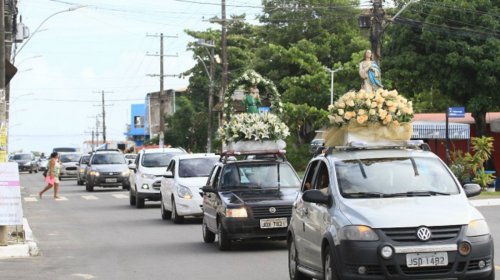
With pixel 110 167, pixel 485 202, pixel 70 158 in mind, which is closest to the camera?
pixel 485 202

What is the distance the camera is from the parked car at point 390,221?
9.80 m

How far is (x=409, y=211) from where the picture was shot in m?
10.0

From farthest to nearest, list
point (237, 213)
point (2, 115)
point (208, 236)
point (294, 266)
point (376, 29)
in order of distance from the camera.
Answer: point (376, 29)
point (2, 115)
point (208, 236)
point (237, 213)
point (294, 266)

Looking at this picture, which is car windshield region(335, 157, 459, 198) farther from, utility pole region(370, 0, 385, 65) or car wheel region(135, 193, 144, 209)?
car wheel region(135, 193, 144, 209)

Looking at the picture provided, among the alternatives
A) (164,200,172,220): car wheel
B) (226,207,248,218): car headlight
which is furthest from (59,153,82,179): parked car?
(226,207,248,218): car headlight

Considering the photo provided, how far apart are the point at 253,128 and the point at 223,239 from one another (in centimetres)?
335

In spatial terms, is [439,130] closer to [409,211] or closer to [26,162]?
[409,211]

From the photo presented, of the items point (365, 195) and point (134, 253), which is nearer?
point (365, 195)

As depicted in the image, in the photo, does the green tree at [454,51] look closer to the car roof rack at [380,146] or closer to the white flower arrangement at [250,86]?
the white flower arrangement at [250,86]

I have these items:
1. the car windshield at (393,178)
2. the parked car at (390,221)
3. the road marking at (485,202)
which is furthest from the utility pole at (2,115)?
the road marking at (485,202)

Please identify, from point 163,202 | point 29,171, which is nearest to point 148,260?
point 163,202

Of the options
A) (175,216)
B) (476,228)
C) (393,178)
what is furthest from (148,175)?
(476,228)

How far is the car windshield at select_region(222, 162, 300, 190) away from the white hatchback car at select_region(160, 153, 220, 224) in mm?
4543

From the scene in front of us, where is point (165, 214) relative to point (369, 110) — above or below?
below
